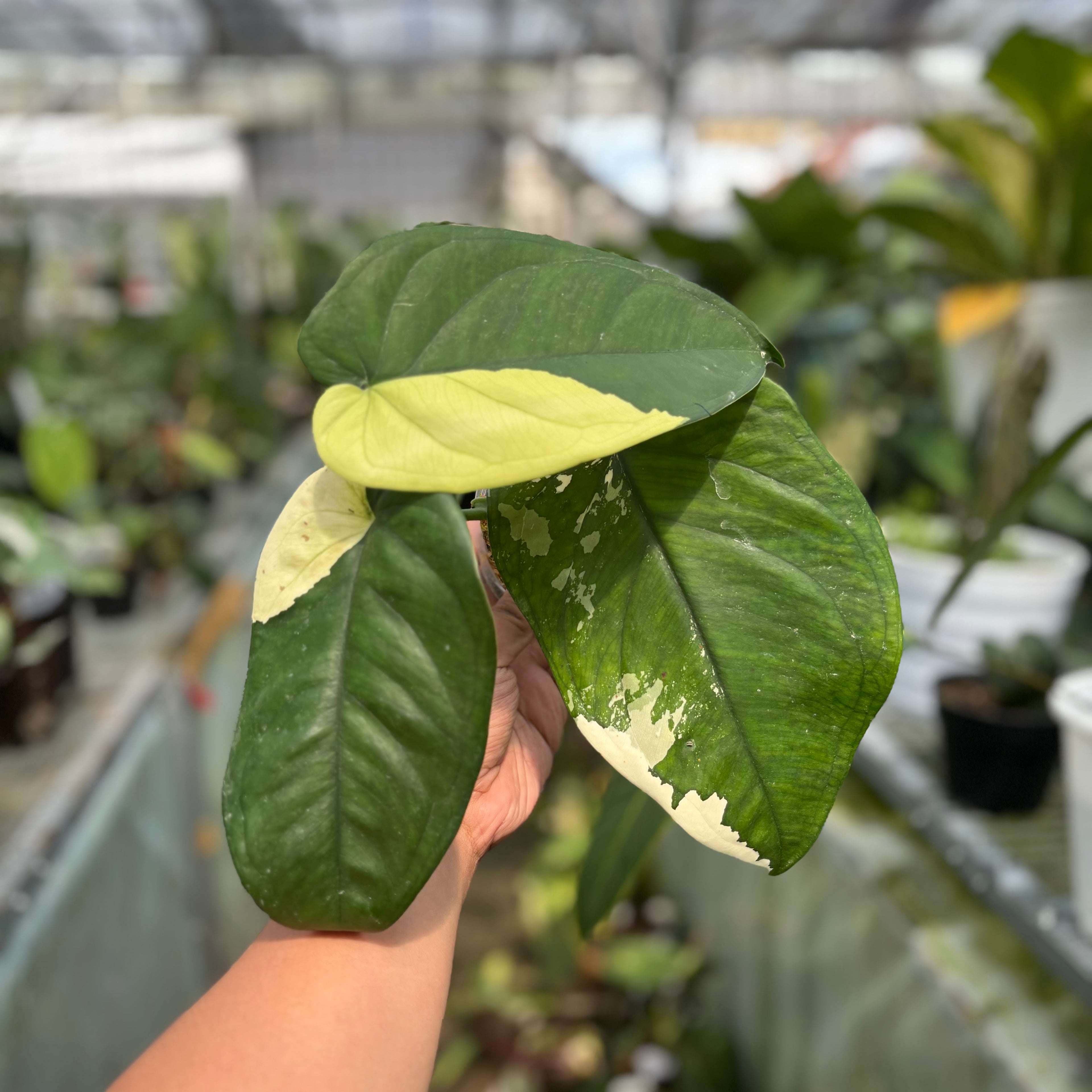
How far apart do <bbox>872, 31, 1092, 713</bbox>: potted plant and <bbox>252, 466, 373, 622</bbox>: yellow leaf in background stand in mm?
914

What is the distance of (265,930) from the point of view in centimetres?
38

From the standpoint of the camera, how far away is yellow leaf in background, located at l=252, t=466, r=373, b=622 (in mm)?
320

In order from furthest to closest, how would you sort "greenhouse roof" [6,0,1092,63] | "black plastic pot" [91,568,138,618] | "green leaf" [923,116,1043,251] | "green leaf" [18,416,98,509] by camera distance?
"greenhouse roof" [6,0,1092,63] → "black plastic pot" [91,568,138,618] → "green leaf" [18,416,98,509] → "green leaf" [923,116,1043,251]

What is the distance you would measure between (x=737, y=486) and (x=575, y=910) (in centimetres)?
32

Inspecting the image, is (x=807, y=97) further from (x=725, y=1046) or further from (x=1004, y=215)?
(x=725, y=1046)

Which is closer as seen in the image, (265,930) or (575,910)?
(265,930)

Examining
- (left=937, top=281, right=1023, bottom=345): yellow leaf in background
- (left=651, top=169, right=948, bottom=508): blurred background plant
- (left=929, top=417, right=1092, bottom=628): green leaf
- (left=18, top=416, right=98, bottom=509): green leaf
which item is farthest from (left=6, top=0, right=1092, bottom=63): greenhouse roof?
(left=929, top=417, right=1092, bottom=628): green leaf

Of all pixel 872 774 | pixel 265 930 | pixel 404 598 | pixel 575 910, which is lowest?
pixel 872 774

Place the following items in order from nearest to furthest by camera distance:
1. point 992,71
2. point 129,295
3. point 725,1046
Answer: point 992,71
point 725,1046
point 129,295

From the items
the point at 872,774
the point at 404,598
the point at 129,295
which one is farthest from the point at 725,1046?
the point at 129,295

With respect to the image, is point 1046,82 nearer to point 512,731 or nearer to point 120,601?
point 512,731

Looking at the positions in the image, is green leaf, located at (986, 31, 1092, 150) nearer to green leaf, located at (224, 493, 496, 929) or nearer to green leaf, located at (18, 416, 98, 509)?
green leaf, located at (224, 493, 496, 929)

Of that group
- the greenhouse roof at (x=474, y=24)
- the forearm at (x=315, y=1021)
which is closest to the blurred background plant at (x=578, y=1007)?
the forearm at (x=315, y=1021)

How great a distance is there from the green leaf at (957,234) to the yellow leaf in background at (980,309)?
32mm
